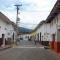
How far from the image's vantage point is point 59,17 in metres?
30.9

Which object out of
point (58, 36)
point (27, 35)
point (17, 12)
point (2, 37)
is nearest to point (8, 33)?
point (2, 37)

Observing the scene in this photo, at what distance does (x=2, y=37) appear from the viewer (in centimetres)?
5547

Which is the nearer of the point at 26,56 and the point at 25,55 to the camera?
the point at 26,56

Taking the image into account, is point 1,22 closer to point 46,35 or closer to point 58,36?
point 46,35

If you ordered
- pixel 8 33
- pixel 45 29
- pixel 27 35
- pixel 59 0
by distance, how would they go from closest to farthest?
pixel 59 0 < pixel 8 33 < pixel 45 29 < pixel 27 35

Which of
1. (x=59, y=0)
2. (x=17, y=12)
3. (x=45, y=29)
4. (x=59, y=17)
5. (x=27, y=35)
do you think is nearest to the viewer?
(x=59, y=0)

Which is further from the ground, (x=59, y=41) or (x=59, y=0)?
(x=59, y=0)

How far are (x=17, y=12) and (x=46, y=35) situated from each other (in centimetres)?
1619

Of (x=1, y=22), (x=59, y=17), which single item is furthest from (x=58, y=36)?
(x=1, y=22)

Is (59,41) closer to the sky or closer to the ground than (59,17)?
closer to the ground

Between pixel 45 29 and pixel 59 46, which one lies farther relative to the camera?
pixel 45 29

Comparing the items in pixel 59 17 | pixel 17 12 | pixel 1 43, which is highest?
pixel 17 12

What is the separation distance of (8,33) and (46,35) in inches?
365

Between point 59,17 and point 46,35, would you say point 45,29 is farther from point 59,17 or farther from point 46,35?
point 59,17
